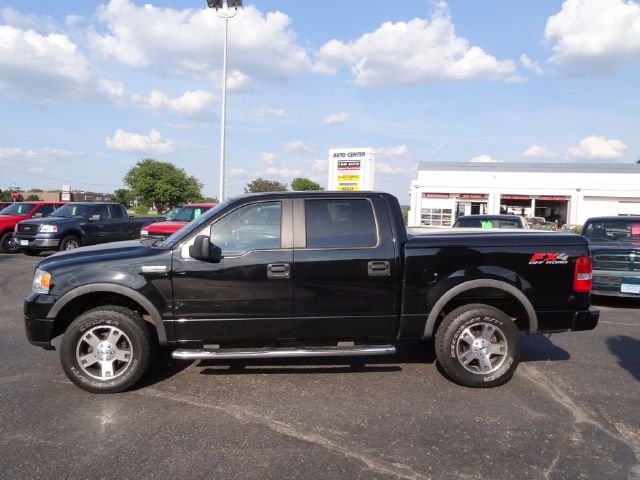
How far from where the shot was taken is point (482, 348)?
178 inches

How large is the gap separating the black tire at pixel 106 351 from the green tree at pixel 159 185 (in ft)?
198

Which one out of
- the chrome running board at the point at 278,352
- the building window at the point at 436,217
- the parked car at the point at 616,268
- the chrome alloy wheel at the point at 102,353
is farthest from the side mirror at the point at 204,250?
the building window at the point at 436,217

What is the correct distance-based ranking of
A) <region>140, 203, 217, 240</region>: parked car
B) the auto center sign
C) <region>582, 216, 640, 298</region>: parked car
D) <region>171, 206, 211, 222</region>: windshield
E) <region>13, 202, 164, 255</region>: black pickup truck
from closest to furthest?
<region>582, 216, 640, 298</region>: parked car → <region>140, 203, 217, 240</region>: parked car → <region>171, 206, 211, 222</region>: windshield → <region>13, 202, 164, 255</region>: black pickup truck → the auto center sign

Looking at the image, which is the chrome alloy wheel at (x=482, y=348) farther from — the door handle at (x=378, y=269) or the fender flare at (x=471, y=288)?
the door handle at (x=378, y=269)

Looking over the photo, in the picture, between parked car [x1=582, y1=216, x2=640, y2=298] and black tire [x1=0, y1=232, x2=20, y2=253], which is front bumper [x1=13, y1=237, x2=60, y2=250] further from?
parked car [x1=582, y1=216, x2=640, y2=298]

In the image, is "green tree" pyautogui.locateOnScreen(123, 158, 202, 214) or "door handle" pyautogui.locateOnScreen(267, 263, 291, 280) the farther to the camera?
"green tree" pyautogui.locateOnScreen(123, 158, 202, 214)

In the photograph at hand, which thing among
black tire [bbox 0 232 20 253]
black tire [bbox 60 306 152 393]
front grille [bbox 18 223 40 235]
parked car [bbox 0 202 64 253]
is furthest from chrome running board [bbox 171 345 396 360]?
black tire [bbox 0 232 20 253]

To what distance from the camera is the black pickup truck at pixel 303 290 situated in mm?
4289

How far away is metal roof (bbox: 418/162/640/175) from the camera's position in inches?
1571

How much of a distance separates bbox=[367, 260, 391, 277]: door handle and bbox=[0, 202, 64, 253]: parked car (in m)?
14.7

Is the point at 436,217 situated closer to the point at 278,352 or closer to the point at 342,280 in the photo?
the point at 342,280

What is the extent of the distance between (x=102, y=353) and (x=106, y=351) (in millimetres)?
38

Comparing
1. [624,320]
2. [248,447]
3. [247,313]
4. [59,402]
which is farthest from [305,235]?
[624,320]

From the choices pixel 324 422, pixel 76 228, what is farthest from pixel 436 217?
pixel 324 422
